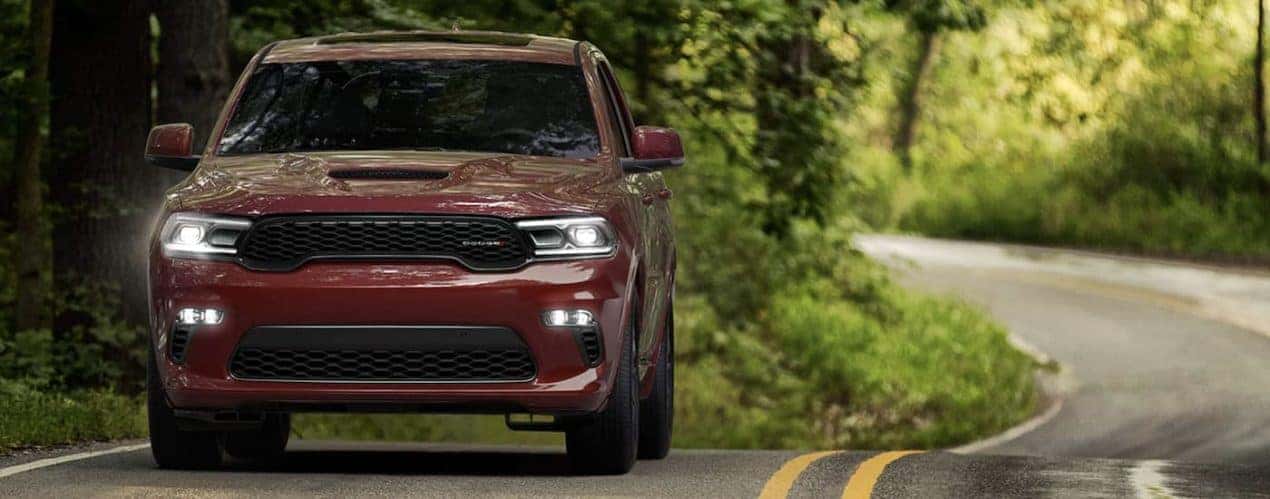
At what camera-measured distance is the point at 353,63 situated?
1090 cm

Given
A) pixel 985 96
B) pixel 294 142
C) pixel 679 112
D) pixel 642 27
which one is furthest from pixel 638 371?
pixel 985 96

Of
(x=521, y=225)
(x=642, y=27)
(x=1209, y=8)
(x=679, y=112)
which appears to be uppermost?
(x=521, y=225)

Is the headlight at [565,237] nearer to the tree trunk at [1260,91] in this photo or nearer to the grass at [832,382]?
the grass at [832,382]

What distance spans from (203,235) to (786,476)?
275cm

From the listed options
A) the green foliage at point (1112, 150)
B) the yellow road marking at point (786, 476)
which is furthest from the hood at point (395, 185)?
the green foliage at point (1112, 150)

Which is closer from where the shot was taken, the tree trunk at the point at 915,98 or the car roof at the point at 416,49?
the car roof at the point at 416,49

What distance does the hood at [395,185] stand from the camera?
30.8 ft

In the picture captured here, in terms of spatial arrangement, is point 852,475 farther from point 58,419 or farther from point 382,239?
point 58,419

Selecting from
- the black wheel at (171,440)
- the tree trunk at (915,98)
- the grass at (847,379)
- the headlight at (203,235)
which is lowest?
the tree trunk at (915,98)

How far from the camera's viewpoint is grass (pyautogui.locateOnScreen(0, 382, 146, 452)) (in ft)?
39.7

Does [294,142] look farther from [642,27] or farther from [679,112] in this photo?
[679,112]

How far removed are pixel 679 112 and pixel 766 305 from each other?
30.1 ft

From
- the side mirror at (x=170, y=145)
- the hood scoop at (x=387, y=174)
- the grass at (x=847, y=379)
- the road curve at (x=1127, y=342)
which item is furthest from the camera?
the grass at (x=847, y=379)

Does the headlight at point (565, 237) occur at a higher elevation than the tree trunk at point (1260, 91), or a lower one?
Result: higher
